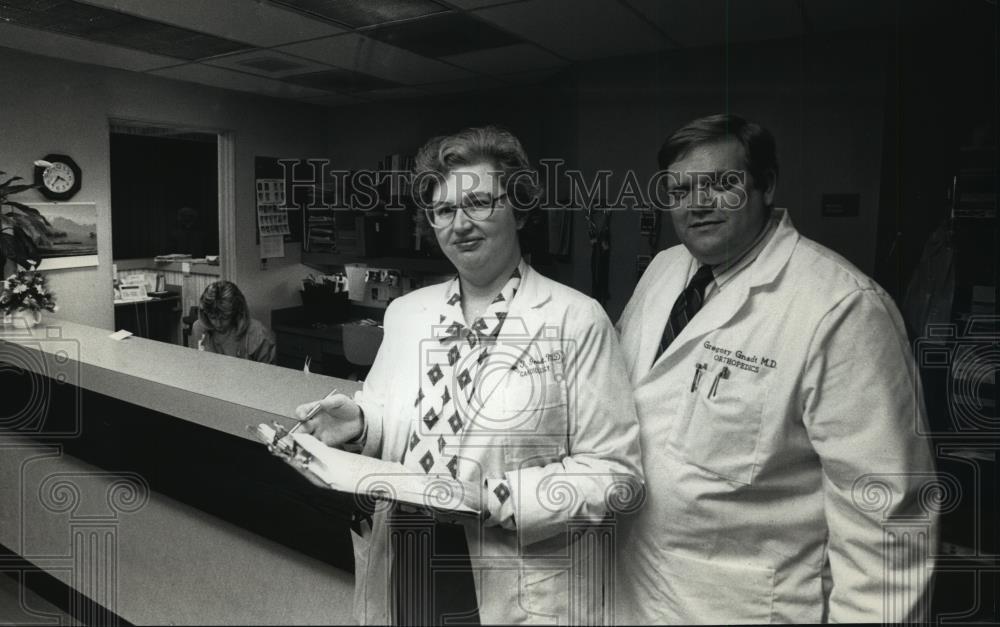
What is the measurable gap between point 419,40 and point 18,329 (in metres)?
2.08

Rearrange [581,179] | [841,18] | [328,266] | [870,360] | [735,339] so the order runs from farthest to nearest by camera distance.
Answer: [328,266]
[581,179]
[841,18]
[735,339]
[870,360]

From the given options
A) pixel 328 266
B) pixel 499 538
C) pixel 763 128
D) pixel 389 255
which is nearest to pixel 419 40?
pixel 389 255

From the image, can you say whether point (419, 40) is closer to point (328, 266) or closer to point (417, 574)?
point (328, 266)

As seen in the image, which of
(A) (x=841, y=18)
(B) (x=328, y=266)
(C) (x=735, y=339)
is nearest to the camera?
(C) (x=735, y=339)

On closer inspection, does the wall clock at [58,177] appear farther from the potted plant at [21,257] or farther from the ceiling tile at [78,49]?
the ceiling tile at [78,49]

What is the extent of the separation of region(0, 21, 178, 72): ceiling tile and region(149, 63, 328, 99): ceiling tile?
0.04m

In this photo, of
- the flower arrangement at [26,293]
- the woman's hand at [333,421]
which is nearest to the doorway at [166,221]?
the flower arrangement at [26,293]

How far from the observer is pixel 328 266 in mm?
2145

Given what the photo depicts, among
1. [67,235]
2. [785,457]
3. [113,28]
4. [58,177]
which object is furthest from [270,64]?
[785,457]

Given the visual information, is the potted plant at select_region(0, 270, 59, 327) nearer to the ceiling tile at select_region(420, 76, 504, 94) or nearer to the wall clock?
the wall clock

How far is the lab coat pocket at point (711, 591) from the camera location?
117cm

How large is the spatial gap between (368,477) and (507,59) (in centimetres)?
115

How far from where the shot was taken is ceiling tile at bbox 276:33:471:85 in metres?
1.85

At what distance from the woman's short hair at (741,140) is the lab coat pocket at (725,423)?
14.2 inches
